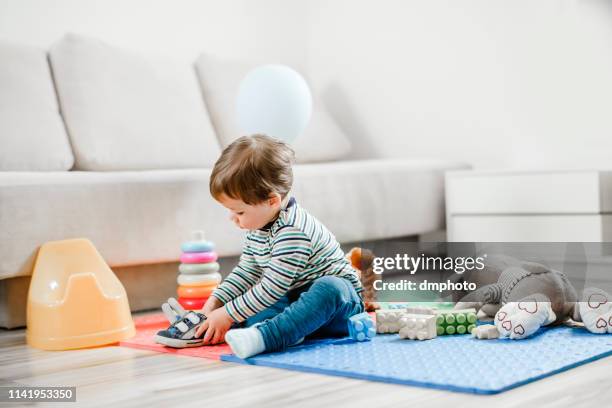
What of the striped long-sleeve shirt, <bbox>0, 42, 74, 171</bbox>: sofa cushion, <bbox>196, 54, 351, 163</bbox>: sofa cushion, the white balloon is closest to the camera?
the striped long-sleeve shirt

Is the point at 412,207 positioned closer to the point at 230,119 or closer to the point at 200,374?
the point at 230,119

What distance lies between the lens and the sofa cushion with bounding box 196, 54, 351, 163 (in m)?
3.02

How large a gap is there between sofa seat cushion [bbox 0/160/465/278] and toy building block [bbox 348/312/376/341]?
0.73 metres

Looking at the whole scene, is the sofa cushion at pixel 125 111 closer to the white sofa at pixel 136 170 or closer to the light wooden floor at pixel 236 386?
the white sofa at pixel 136 170

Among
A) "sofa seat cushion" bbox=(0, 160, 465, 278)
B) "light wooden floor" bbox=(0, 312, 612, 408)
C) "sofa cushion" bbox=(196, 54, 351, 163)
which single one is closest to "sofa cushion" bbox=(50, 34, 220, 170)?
"sofa cushion" bbox=(196, 54, 351, 163)

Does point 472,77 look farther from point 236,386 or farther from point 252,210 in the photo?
point 236,386

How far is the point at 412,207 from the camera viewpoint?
289 cm

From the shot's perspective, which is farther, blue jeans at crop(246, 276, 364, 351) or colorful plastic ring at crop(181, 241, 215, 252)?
colorful plastic ring at crop(181, 241, 215, 252)

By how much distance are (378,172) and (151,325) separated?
44.5 inches

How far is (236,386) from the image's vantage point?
129 centimetres

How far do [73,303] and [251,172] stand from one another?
19.6 inches

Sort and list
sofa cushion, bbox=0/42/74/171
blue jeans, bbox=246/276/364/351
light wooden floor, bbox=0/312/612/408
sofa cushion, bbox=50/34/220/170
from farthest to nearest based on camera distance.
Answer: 1. sofa cushion, bbox=50/34/220/170
2. sofa cushion, bbox=0/42/74/171
3. blue jeans, bbox=246/276/364/351
4. light wooden floor, bbox=0/312/612/408

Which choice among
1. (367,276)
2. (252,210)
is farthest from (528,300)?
(252,210)

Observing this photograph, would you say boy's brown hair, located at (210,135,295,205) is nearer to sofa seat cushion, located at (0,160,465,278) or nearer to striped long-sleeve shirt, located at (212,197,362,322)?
striped long-sleeve shirt, located at (212,197,362,322)
